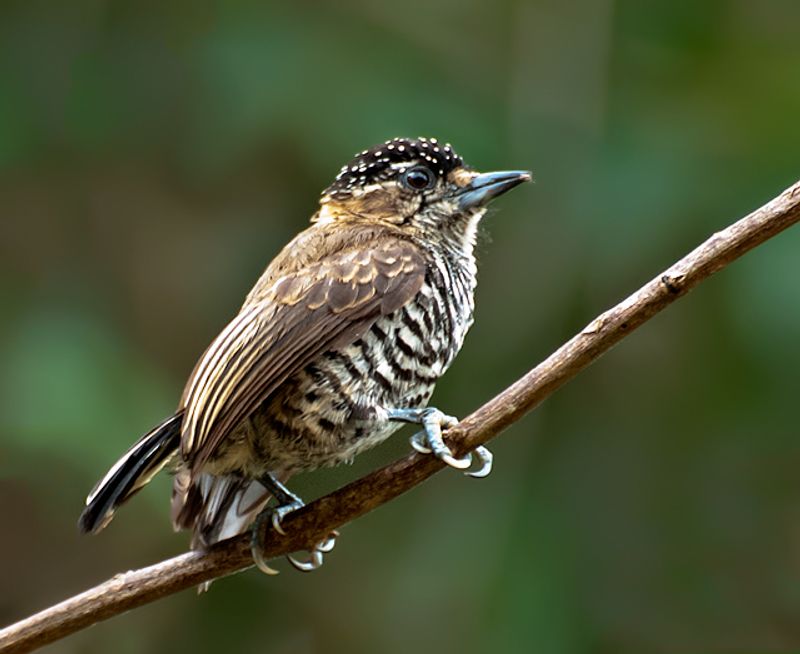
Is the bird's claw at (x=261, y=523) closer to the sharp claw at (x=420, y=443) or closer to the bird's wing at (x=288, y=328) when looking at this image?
the bird's wing at (x=288, y=328)

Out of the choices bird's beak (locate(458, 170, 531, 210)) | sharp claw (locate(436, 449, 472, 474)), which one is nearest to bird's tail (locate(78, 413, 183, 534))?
sharp claw (locate(436, 449, 472, 474))

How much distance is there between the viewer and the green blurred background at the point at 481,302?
5688 mm

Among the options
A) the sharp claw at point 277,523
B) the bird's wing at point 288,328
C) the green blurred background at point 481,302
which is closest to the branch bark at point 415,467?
the sharp claw at point 277,523

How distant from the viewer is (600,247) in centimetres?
586

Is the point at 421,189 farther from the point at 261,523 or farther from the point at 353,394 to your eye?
the point at 261,523

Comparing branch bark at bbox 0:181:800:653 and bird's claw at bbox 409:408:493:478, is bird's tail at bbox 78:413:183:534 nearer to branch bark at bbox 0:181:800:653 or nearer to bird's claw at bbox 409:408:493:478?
branch bark at bbox 0:181:800:653

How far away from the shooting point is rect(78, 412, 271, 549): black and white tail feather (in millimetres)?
3633

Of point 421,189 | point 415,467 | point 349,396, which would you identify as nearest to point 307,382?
point 349,396

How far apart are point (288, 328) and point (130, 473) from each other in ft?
1.76

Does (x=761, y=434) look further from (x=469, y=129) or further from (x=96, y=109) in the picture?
(x=96, y=109)

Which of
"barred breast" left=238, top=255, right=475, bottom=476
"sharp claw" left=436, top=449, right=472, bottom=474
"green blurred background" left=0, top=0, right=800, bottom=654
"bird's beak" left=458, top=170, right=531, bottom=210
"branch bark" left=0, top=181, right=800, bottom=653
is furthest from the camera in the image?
"green blurred background" left=0, top=0, right=800, bottom=654

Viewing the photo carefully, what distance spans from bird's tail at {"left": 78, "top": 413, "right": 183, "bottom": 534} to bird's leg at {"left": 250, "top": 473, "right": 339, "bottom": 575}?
0.29 meters

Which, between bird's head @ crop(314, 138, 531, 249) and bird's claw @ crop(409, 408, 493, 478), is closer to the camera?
bird's claw @ crop(409, 408, 493, 478)

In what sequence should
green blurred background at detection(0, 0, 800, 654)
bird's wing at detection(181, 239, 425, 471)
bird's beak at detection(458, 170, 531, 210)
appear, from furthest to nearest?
green blurred background at detection(0, 0, 800, 654)
bird's beak at detection(458, 170, 531, 210)
bird's wing at detection(181, 239, 425, 471)
